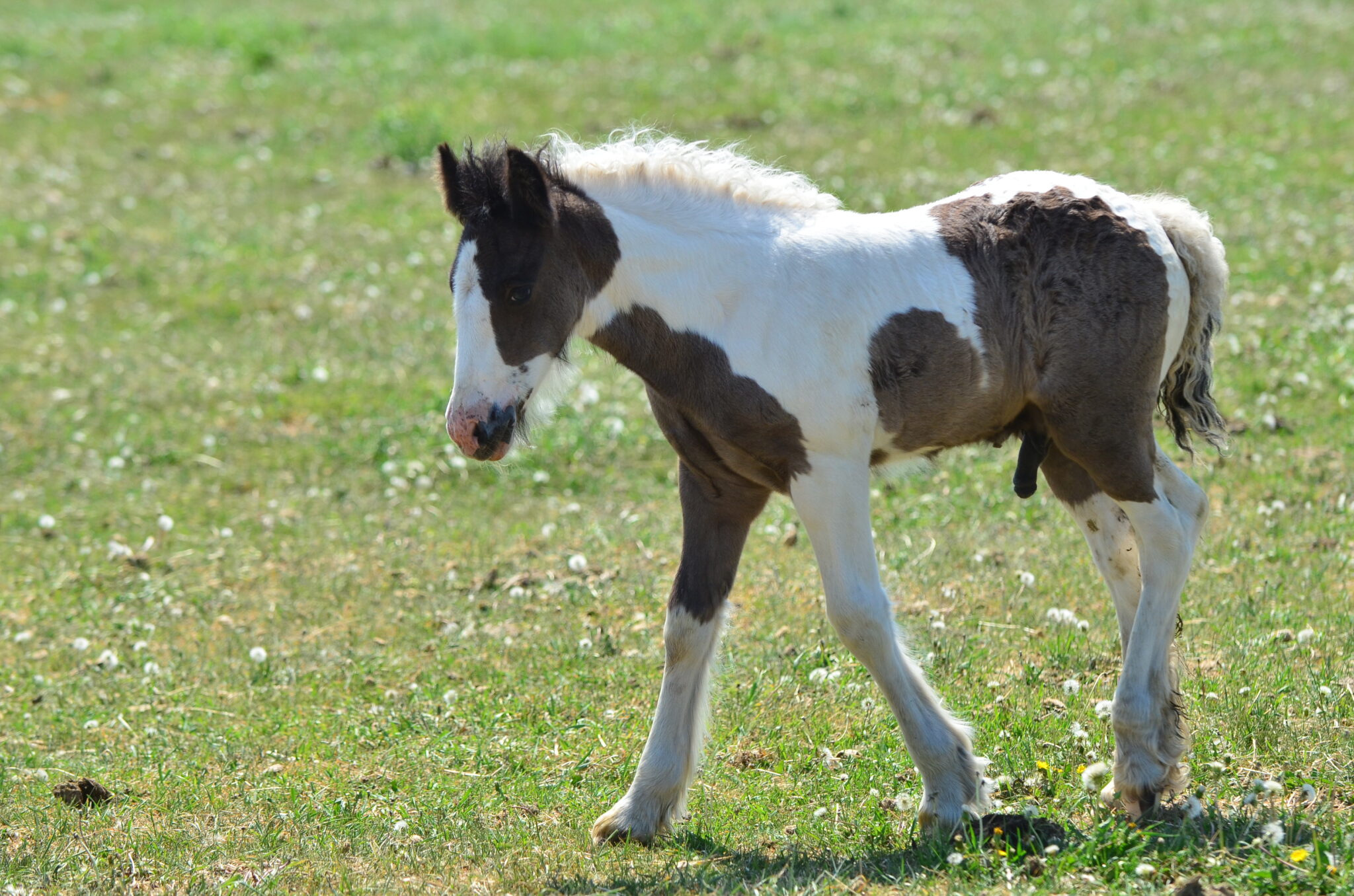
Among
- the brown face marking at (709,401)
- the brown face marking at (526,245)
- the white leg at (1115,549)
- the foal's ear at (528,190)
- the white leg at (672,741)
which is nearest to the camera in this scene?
the foal's ear at (528,190)

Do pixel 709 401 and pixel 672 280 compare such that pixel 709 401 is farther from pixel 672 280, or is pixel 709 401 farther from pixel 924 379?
pixel 924 379

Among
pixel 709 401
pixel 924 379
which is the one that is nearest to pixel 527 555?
pixel 709 401

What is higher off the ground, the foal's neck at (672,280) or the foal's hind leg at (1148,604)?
the foal's neck at (672,280)

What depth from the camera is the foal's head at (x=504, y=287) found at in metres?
4.43

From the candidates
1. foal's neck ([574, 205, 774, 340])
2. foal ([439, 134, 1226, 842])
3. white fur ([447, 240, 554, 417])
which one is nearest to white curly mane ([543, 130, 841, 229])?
foal ([439, 134, 1226, 842])

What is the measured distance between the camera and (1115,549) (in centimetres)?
532

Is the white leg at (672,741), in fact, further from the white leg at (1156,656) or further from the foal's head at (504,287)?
the white leg at (1156,656)

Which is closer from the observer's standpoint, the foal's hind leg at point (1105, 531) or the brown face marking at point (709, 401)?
the brown face marking at point (709, 401)

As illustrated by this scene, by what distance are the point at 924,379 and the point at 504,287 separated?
1.47 m

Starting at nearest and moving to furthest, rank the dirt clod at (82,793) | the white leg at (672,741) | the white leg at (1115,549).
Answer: the white leg at (672,741), the white leg at (1115,549), the dirt clod at (82,793)

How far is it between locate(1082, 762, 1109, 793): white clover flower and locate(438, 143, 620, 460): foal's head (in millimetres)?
2375

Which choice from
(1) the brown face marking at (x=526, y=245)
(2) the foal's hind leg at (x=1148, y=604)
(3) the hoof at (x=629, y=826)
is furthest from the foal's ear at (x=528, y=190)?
(3) the hoof at (x=629, y=826)

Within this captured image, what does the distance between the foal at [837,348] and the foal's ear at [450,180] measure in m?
0.01

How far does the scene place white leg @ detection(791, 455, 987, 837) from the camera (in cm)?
457
